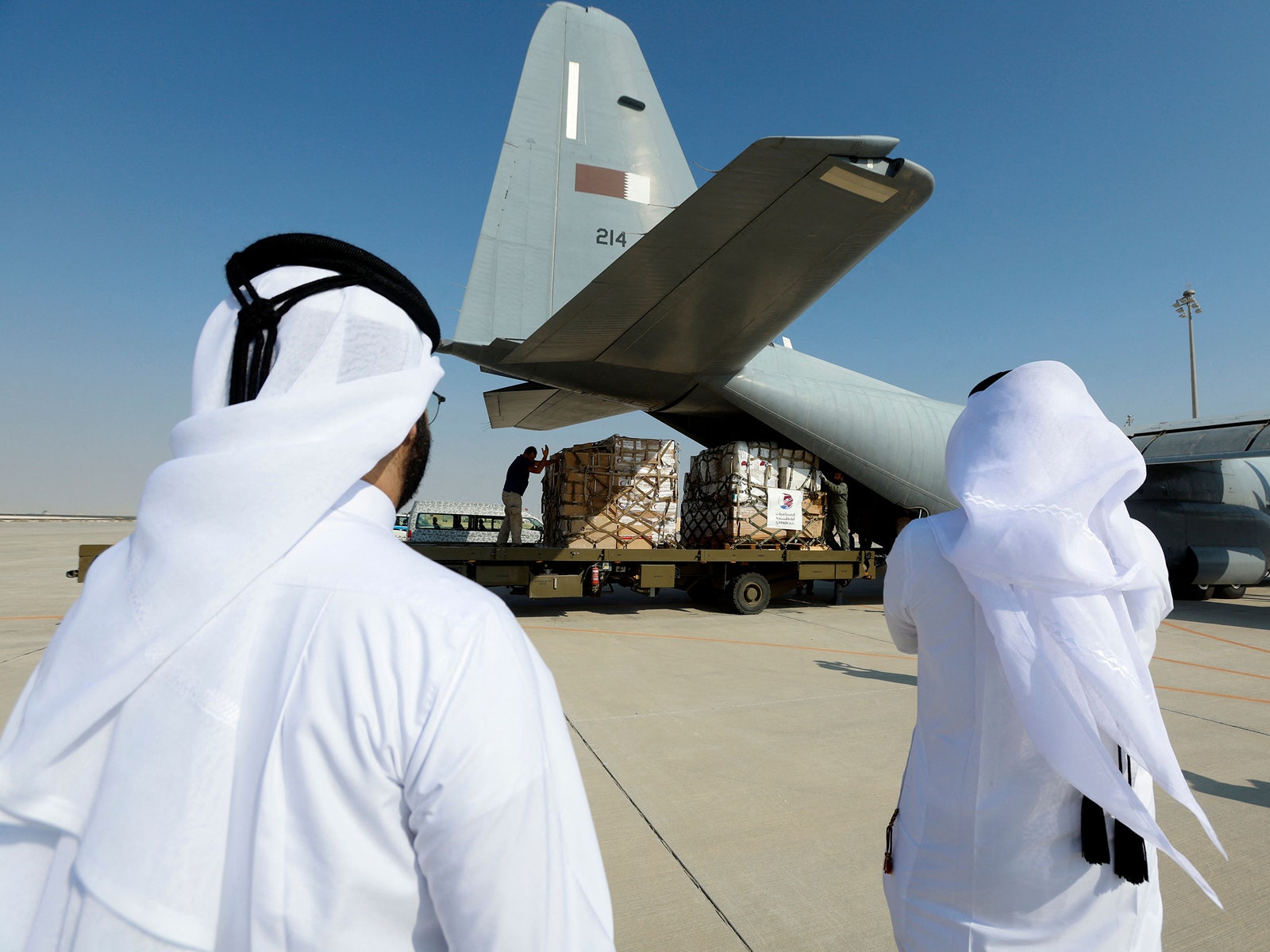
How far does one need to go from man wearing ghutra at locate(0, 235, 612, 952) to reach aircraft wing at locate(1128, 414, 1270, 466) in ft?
49.2

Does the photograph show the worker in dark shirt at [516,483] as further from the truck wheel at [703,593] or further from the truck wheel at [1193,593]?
the truck wheel at [1193,593]

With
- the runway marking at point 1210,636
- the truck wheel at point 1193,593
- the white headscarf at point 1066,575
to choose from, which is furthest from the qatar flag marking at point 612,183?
the truck wheel at point 1193,593

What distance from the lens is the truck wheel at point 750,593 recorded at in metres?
10.4

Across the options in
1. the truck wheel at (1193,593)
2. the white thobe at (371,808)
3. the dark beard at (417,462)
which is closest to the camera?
the white thobe at (371,808)

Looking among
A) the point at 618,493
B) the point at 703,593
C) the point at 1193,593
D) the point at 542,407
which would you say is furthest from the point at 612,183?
A: the point at 1193,593

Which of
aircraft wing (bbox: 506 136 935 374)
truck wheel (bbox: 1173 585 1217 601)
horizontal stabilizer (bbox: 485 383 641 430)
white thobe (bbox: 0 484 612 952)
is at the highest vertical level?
aircraft wing (bbox: 506 136 935 374)

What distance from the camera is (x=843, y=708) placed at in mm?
5508

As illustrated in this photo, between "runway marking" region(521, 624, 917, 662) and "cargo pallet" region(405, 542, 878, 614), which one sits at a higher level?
"cargo pallet" region(405, 542, 878, 614)

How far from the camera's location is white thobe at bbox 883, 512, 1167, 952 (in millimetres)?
1545

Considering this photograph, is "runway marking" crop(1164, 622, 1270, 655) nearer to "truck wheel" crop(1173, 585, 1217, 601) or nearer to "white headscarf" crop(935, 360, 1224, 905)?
"truck wheel" crop(1173, 585, 1217, 601)

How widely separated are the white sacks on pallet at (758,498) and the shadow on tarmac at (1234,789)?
6.20m

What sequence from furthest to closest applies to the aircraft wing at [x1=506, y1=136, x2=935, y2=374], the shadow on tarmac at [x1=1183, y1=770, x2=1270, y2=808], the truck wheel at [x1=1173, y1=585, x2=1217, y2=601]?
the truck wheel at [x1=1173, y1=585, x2=1217, y2=601] < the aircraft wing at [x1=506, y1=136, x2=935, y2=374] < the shadow on tarmac at [x1=1183, y1=770, x2=1270, y2=808]

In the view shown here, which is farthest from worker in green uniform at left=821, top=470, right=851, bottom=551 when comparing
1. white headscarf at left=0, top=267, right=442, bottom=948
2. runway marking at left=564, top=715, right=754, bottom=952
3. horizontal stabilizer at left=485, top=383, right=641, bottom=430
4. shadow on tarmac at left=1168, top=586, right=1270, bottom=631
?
white headscarf at left=0, top=267, right=442, bottom=948

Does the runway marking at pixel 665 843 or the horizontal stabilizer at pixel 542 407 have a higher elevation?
the horizontal stabilizer at pixel 542 407
